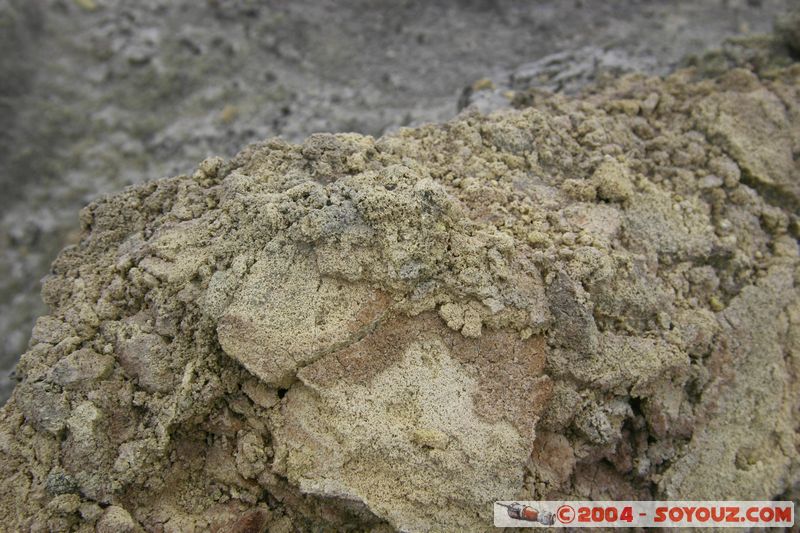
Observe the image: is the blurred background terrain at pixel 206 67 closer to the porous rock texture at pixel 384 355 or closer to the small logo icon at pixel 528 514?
the porous rock texture at pixel 384 355

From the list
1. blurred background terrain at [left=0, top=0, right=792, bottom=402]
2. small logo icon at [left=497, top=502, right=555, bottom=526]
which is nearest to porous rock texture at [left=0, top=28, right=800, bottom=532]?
small logo icon at [left=497, top=502, right=555, bottom=526]

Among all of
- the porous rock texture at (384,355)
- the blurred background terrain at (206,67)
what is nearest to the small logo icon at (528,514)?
the porous rock texture at (384,355)

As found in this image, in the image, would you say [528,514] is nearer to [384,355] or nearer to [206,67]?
[384,355]

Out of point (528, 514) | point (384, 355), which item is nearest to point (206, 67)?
point (384, 355)

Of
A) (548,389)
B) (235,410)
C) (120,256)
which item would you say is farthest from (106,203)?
(548,389)

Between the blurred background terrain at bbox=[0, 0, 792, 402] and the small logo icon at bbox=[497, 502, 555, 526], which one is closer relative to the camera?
the small logo icon at bbox=[497, 502, 555, 526]

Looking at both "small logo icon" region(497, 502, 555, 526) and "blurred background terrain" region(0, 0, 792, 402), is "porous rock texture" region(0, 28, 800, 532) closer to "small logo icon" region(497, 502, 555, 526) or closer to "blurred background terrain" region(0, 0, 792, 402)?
"small logo icon" region(497, 502, 555, 526)

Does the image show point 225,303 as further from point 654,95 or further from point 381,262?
point 654,95
